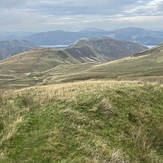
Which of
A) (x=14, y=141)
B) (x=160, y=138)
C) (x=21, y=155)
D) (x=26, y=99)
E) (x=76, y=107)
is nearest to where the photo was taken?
(x=21, y=155)

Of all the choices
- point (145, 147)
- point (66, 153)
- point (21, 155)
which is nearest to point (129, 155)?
point (145, 147)

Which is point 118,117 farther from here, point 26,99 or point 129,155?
point 26,99

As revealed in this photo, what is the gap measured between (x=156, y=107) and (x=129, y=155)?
5.90m

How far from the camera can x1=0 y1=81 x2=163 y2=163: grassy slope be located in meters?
10.6

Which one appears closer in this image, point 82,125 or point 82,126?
point 82,126

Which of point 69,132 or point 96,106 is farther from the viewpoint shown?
point 96,106

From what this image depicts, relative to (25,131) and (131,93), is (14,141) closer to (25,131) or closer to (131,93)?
(25,131)

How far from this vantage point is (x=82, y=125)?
1262cm

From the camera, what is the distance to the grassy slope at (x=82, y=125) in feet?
34.8

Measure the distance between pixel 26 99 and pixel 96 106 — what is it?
4.00m

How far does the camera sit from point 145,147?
11617 mm

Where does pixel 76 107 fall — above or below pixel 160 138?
above

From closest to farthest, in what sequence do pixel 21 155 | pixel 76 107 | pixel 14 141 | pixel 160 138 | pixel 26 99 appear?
pixel 21 155
pixel 14 141
pixel 160 138
pixel 76 107
pixel 26 99

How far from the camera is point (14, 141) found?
1150 cm
